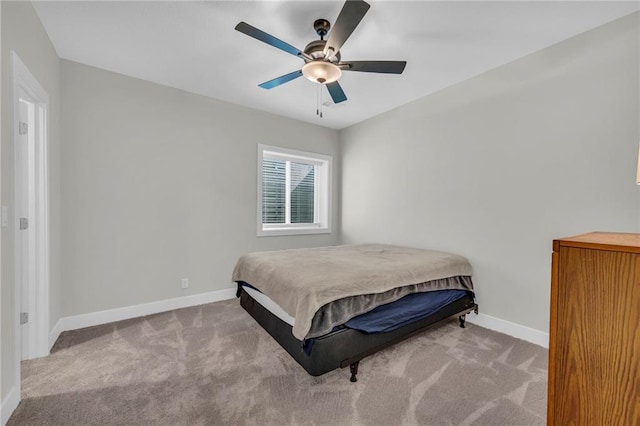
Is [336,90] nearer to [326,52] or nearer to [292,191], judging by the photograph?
[326,52]

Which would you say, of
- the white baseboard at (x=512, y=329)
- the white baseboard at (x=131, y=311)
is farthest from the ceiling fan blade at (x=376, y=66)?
the white baseboard at (x=131, y=311)

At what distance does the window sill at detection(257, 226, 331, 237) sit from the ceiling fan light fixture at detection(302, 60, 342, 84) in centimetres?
243

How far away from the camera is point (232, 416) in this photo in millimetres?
1568

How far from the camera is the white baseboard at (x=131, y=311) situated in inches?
103

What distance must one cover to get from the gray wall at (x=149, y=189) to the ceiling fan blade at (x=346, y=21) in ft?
A: 7.26

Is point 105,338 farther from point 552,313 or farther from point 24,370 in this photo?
point 552,313

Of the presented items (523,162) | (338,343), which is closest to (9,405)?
(338,343)

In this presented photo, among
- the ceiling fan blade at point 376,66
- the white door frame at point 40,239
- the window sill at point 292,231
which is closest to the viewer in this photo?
the ceiling fan blade at point 376,66

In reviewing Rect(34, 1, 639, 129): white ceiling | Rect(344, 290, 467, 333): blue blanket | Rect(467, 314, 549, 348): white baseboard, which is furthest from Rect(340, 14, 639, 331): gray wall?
Rect(344, 290, 467, 333): blue blanket

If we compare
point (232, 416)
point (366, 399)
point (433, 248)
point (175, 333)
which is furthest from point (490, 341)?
point (175, 333)

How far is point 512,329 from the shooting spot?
261 centimetres

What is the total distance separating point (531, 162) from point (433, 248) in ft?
4.41

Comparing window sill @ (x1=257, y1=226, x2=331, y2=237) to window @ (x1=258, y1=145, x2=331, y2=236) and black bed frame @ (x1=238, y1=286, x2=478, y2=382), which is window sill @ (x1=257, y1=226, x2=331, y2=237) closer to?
window @ (x1=258, y1=145, x2=331, y2=236)

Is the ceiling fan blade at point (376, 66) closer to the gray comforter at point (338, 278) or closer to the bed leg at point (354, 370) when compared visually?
the gray comforter at point (338, 278)
